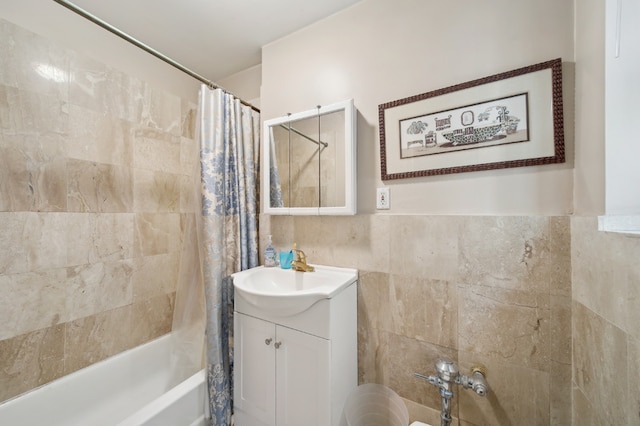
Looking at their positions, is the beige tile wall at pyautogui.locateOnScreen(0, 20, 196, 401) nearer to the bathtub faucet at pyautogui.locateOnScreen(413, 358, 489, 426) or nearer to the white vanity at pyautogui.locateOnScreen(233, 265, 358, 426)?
the white vanity at pyautogui.locateOnScreen(233, 265, 358, 426)

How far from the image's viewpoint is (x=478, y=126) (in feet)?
3.37

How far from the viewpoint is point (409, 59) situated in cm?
119

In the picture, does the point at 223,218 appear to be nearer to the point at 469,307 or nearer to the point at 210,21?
the point at 210,21

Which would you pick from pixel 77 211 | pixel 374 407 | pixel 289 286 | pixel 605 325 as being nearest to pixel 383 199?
pixel 289 286

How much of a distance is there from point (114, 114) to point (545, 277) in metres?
2.45

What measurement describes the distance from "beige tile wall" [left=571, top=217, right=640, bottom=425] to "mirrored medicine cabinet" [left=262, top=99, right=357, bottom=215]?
88 centimetres

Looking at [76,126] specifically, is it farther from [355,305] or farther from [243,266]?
[355,305]

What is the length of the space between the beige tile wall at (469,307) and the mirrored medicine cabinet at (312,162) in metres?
0.19

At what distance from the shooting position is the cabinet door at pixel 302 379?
1.04 metres

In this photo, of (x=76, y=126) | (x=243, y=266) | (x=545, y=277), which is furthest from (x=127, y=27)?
(x=545, y=277)

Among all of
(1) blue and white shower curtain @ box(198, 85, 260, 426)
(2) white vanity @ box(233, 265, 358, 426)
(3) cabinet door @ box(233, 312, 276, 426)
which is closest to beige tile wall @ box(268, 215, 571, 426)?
(2) white vanity @ box(233, 265, 358, 426)

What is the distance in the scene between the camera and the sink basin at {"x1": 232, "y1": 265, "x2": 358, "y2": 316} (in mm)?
1052

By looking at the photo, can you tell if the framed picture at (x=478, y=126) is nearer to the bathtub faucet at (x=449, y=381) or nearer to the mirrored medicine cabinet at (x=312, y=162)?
the mirrored medicine cabinet at (x=312, y=162)

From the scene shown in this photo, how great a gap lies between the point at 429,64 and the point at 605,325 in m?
1.21
